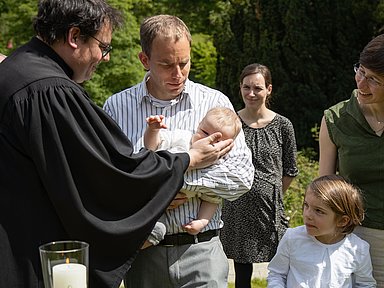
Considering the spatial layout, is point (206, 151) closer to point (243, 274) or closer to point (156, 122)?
point (156, 122)

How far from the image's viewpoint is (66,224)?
303cm

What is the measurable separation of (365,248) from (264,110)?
248cm

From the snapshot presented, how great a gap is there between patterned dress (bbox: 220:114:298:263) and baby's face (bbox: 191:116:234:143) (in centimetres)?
241

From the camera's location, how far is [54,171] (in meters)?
2.96

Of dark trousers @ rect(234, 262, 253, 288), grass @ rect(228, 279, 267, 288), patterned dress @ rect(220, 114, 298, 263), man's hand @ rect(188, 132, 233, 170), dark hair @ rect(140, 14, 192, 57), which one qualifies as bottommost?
grass @ rect(228, 279, 267, 288)

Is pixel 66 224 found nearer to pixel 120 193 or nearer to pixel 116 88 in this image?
pixel 120 193

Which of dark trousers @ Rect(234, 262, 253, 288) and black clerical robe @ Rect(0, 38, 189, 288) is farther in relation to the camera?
dark trousers @ Rect(234, 262, 253, 288)

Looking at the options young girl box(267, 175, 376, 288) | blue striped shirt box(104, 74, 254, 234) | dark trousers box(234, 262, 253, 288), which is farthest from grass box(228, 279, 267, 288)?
blue striped shirt box(104, 74, 254, 234)

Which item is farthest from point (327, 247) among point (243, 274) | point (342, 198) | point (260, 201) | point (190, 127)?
Answer: point (243, 274)

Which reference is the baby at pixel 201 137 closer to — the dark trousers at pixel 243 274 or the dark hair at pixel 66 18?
the dark hair at pixel 66 18

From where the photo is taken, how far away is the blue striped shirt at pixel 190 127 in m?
3.47

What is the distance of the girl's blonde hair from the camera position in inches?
148

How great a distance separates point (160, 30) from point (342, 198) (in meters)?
1.22

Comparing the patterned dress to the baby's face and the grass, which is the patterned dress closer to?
the grass
